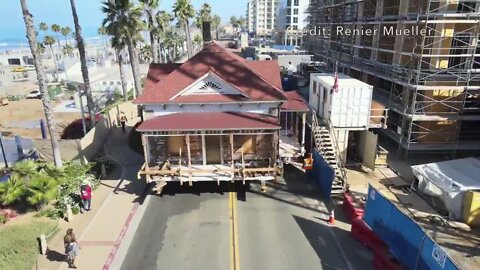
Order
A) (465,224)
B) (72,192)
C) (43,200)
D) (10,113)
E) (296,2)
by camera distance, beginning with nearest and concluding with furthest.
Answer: (465,224)
(43,200)
(72,192)
(10,113)
(296,2)

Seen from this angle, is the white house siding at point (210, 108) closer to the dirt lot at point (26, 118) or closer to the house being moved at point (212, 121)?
the house being moved at point (212, 121)

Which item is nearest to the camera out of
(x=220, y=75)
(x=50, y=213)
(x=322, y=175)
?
(x=50, y=213)

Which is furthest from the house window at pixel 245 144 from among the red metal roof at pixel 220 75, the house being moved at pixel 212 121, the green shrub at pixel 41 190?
the green shrub at pixel 41 190

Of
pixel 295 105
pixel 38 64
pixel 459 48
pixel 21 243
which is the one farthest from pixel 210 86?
pixel 459 48

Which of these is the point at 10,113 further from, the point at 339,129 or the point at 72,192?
the point at 339,129

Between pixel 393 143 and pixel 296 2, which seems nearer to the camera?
pixel 393 143

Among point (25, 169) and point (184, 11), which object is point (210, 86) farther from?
point (184, 11)

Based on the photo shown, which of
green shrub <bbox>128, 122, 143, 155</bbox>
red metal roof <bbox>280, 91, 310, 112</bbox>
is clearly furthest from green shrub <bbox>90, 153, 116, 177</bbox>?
red metal roof <bbox>280, 91, 310, 112</bbox>

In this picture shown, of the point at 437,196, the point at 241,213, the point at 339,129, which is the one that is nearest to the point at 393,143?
the point at 339,129
